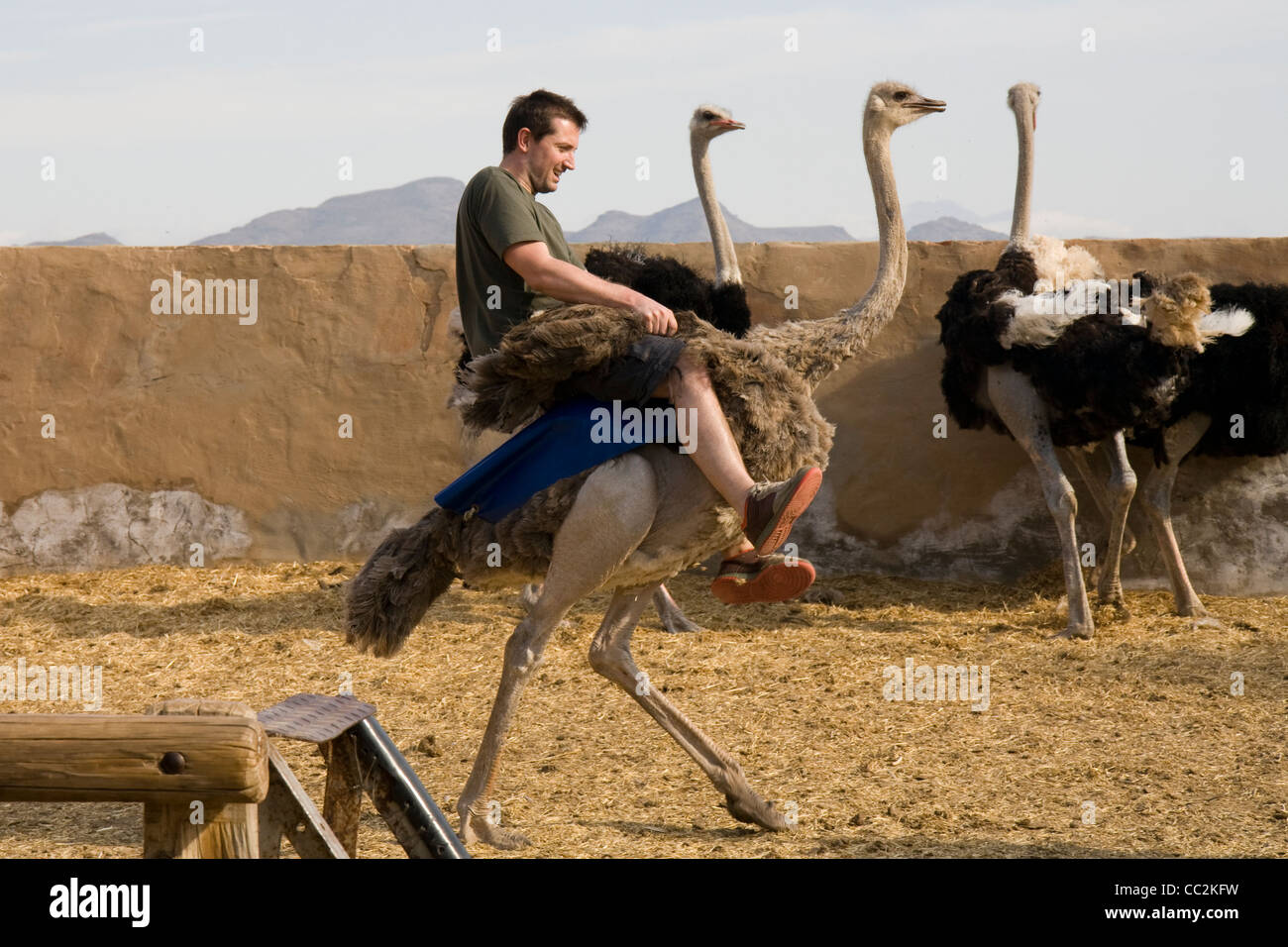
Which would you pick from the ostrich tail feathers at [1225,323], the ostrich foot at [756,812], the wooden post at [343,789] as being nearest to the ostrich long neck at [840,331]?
the ostrich foot at [756,812]

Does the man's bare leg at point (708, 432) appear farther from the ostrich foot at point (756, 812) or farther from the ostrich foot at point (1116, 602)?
the ostrich foot at point (1116, 602)

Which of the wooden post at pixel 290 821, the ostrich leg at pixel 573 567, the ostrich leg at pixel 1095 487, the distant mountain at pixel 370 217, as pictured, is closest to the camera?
the wooden post at pixel 290 821

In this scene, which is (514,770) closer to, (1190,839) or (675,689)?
(675,689)

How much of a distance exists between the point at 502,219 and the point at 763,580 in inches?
49.6

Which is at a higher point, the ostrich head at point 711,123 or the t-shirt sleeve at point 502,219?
the ostrich head at point 711,123

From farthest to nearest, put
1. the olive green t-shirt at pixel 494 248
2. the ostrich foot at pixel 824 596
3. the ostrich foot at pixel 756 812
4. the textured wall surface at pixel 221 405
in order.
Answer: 1. the textured wall surface at pixel 221 405
2. the ostrich foot at pixel 824 596
3. the ostrich foot at pixel 756 812
4. the olive green t-shirt at pixel 494 248

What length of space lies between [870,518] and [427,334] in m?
2.82

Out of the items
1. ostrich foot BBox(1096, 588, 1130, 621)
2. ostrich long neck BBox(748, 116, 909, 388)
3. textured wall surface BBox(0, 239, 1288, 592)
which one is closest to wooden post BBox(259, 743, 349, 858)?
ostrich long neck BBox(748, 116, 909, 388)

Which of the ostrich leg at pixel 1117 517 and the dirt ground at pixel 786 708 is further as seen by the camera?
the ostrich leg at pixel 1117 517

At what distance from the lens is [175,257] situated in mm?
8383

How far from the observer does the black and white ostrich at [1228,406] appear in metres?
6.80

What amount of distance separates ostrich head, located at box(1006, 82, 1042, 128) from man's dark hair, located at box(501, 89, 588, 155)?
4.20 metres

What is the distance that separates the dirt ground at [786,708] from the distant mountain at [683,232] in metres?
1.99

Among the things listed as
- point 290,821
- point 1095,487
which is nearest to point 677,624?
point 1095,487
